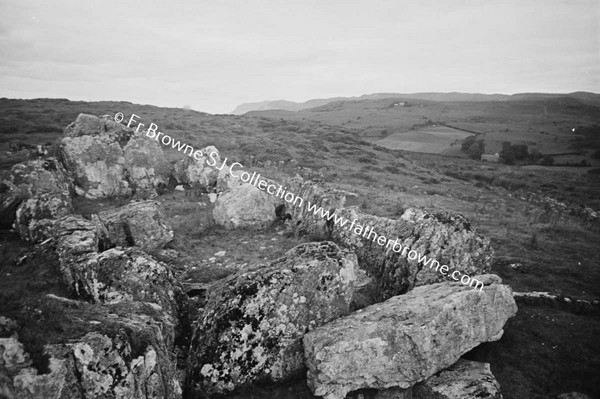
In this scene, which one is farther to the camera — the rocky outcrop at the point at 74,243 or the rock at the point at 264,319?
the rocky outcrop at the point at 74,243

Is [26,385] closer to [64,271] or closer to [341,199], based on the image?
[64,271]

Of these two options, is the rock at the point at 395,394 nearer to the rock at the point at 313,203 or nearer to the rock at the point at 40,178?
the rock at the point at 313,203

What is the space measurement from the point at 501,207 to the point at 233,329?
29414mm

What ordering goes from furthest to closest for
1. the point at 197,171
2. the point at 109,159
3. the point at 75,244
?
the point at 197,171 → the point at 109,159 → the point at 75,244

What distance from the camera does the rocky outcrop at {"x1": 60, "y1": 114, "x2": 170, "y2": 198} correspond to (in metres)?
21.6

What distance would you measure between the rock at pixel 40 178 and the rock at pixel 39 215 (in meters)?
1.18

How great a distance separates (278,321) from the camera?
8359mm

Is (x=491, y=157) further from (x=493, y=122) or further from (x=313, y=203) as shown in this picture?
(x=313, y=203)

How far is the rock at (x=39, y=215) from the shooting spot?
13.5 meters

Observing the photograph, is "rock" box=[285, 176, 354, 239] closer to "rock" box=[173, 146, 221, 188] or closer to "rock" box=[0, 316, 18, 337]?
"rock" box=[173, 146, 221, 188]

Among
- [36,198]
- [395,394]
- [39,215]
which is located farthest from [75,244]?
[395,394]

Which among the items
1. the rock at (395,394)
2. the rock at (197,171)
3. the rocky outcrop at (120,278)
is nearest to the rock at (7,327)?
the rocky outcrop at (120,278)

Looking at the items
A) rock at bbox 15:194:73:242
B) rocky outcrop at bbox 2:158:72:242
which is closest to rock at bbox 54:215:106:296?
rock at bbox 15:194:73:242

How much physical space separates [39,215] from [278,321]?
42.9 ft
